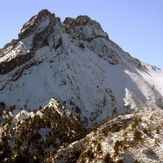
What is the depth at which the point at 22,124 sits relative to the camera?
200 feet

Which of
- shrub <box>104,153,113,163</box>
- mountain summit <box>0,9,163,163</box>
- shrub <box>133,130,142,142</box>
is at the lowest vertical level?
shrub <box>104,153,113,163</box>

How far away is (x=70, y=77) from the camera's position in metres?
92.1

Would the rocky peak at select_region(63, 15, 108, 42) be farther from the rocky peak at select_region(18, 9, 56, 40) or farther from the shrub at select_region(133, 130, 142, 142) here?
the shrub at select_region(133, 130, 142, 142)

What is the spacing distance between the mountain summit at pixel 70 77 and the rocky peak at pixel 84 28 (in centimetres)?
264

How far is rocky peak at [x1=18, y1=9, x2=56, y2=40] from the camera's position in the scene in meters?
112

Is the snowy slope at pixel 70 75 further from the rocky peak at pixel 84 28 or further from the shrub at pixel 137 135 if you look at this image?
the shrub at pixel 137 135

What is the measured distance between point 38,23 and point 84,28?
30909 millimetres

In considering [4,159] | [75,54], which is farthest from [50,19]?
[4,159]

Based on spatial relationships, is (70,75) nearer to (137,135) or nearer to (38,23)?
(38,23)

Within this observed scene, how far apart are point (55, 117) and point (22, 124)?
9408mm

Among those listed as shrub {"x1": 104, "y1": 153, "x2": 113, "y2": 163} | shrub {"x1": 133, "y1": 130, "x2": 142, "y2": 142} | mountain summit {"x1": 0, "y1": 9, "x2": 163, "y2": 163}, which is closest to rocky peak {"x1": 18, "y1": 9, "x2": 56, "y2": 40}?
mountain summit {"x1": 0, "y1": 9, "x2": 163, "y2": 163}

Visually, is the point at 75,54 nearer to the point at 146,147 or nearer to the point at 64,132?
the point at 64,132

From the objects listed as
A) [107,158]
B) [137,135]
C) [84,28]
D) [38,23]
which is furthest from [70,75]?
[107,158]

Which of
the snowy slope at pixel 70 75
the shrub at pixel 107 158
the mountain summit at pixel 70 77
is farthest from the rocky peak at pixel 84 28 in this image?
the shrub at pixel 107 158
